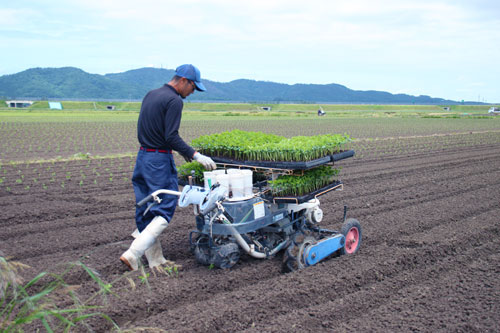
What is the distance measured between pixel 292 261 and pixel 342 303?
99 centimetres

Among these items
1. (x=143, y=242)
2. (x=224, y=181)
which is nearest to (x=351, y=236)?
(x=224, y=181)

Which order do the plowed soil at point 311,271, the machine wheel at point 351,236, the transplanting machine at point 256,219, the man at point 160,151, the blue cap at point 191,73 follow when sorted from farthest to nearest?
the machine wheel at point 351,236 < the blue cap at point 191,73 < the man at point 160,151 < the transplanting machine at point 256,219 < the plowed soil at point 311,271

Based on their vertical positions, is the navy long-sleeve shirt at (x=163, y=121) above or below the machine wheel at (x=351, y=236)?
above

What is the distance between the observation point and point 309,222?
593 cm

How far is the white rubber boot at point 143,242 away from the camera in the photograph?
4.84 metres

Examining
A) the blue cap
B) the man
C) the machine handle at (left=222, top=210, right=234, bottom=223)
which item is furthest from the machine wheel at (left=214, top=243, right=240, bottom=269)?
the blue cap

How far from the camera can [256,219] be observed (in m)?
4.98

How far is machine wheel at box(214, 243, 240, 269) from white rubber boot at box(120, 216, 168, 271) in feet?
2.30

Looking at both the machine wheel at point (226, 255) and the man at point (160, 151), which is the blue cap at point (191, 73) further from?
the machine wheel at point (226, 255)

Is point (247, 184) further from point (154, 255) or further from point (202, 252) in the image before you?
point (154, 255)

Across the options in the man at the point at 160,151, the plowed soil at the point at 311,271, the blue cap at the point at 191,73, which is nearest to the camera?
the plowed soil at the point at 311,271

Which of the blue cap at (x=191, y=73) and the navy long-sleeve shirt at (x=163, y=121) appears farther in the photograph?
the blue cap at (x=191, y=73)

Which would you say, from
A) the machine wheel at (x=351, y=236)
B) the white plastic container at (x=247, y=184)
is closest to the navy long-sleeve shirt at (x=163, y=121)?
the white plastic container at (x=247, y=184)

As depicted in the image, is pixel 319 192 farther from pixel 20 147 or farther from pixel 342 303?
pixel 20 147
